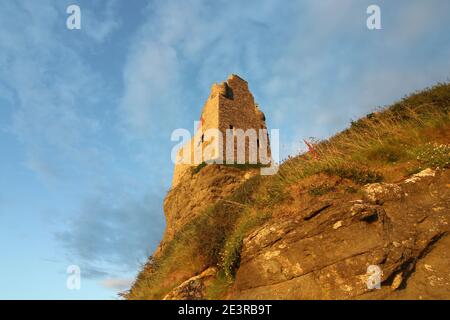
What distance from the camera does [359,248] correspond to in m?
6.25

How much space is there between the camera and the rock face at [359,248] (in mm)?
5887

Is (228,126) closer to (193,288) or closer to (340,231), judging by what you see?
(193,288)

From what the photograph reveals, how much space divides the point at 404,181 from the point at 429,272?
205 centimetres

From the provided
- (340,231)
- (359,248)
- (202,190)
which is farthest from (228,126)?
(359,248)

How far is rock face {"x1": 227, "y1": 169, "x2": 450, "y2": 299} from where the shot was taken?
5.89m

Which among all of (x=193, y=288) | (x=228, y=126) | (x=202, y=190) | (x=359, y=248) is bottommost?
(x=193, y=288)

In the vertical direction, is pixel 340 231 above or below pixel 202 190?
below

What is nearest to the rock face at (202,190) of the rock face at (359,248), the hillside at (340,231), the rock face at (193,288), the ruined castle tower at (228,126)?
the ruined castle tower at (228,126)

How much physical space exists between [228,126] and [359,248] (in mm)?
20052

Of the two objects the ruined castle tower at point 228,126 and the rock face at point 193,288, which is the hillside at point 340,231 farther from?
the ruined castle tower at point 228,126
